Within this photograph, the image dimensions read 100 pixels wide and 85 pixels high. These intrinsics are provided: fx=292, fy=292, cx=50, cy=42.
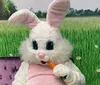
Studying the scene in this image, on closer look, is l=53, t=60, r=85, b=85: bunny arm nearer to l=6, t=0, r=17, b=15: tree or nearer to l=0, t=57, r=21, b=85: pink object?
l=0, t=57, r=21, b=85: pink object

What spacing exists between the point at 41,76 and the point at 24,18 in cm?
28

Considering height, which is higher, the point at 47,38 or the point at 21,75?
the point at 47,38

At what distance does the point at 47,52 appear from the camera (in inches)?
52.4

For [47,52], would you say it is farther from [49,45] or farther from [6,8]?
[6,8]

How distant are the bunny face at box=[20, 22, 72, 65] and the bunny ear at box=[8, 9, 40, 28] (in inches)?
1.3

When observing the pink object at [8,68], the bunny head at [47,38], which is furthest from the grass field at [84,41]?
the bunny head at [47,38]

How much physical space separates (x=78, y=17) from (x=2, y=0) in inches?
16.7

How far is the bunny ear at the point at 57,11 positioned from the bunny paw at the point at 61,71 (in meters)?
0.20

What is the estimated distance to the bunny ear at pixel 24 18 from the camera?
135cm

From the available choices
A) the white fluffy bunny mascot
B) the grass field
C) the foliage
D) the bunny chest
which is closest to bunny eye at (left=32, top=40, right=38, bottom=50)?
the white fluffy bunny mascot

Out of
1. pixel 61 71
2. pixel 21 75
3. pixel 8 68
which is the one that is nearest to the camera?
pixel 61 71

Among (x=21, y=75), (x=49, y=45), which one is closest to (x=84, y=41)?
(x=49, y=45)

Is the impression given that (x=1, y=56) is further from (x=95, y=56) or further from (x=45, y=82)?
(x=95, y=56)

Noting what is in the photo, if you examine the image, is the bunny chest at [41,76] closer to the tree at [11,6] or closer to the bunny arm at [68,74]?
the bunny arm at [68,74]
